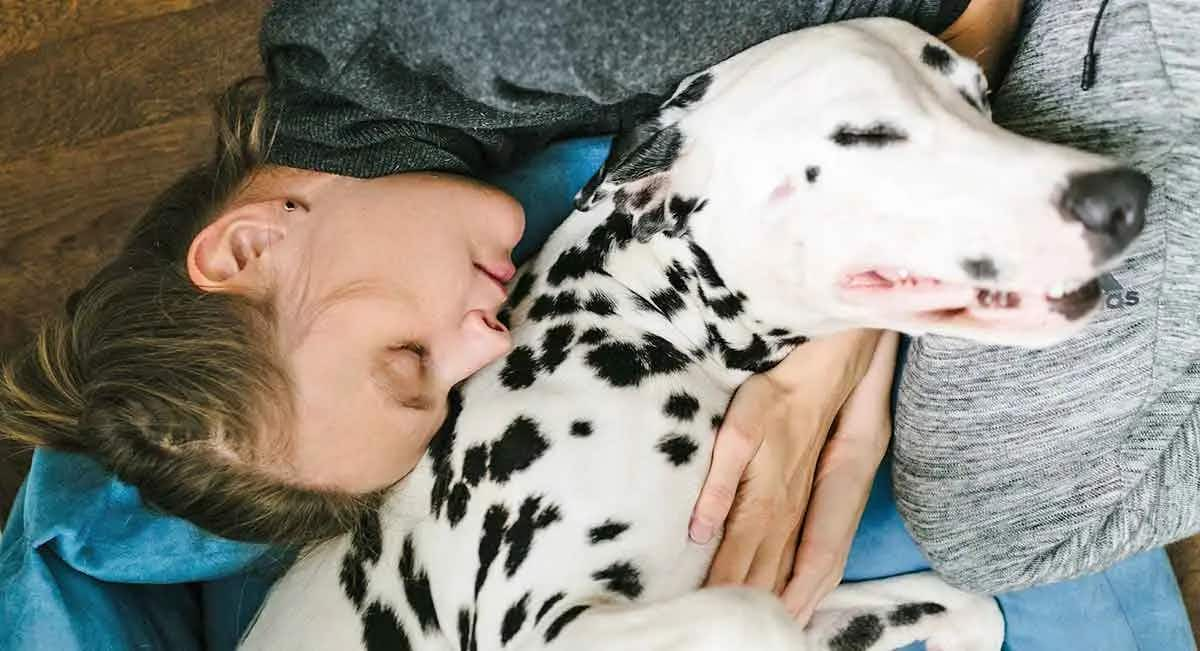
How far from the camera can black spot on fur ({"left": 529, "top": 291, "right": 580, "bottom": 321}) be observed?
1.93m

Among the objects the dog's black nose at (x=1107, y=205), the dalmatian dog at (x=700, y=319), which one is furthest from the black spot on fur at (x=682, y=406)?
the dog's black nose at (x=1107, y=205)

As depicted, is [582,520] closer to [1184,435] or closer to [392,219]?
[392,219]

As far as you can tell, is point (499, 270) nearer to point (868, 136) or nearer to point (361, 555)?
point (361, 555)

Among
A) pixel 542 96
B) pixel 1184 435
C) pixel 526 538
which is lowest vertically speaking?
pixel 526 538

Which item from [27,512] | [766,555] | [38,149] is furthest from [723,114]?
[38,149]

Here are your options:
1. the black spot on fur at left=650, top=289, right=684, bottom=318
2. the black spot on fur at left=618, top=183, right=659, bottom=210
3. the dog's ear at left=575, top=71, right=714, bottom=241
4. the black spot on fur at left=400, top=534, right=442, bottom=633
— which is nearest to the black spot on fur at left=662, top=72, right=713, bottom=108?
the dog's ear at left=575, top=71, right=714, bottom=241

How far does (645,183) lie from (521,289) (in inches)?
15.8

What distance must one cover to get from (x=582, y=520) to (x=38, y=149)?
195 centimetres

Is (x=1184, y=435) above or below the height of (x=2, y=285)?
above

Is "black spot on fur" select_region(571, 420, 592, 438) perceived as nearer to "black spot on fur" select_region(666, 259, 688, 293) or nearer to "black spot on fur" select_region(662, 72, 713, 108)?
"black spot on fur" select_region(666, 259, 688, 293)

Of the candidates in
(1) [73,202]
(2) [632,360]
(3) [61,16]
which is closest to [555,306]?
(2) [632,360]

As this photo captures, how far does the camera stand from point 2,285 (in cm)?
268

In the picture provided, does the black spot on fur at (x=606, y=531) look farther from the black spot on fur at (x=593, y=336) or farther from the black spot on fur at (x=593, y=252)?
the black spot on fur at (x=593, y=252)

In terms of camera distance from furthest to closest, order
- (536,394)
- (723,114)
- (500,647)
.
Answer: (536,394) < (500,647) < (723,114)
